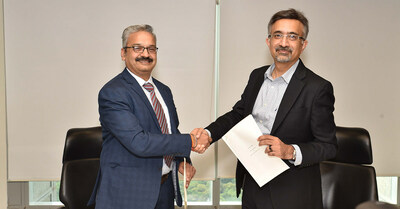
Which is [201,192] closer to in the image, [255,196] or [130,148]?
[255,196]

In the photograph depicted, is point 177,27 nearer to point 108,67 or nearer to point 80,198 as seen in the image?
point 108,67

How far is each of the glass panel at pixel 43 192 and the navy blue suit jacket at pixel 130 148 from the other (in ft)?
6.47

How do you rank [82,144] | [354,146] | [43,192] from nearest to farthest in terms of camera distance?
[354,146], [82,144], [43,192]

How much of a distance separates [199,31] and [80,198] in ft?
5.95

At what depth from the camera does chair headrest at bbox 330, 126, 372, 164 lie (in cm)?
257

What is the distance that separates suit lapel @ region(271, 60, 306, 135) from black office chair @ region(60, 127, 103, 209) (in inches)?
54.4

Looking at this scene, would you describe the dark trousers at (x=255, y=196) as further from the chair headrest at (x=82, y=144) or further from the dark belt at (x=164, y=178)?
the chair headrest at (x=82, y=144)

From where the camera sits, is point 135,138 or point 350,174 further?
point 350,174

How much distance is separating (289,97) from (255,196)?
611 millimetres

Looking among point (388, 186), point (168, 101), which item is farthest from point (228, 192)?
point (168, 101)

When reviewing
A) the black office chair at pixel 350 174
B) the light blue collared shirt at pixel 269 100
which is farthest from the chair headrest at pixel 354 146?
the light blue collared shirt at pixel 269 100

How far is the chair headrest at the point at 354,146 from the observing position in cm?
→ 257

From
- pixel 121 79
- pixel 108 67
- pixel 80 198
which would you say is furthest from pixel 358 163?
pixel 108 67

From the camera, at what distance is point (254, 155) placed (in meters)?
2.04
